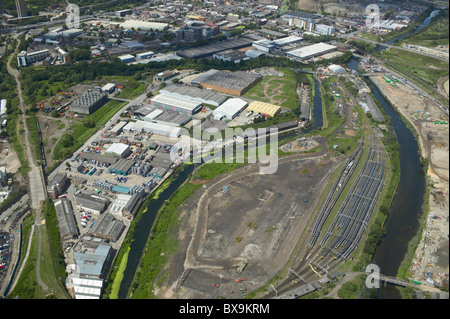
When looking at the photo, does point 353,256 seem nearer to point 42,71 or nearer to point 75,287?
point 75,287

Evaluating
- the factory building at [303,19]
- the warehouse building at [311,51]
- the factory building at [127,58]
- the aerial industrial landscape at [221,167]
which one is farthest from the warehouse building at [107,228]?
the factory building at [303,19]

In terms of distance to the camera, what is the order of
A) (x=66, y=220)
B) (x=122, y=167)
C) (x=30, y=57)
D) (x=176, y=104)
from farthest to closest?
(x=30, y=57) < (x=176, y=104) < (x=122, y=167) < (x=66, y=220)

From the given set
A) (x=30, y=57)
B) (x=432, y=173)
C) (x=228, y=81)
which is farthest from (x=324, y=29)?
(x=30, y=57)

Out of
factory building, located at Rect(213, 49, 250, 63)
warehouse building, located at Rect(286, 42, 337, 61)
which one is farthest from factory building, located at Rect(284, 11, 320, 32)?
factory building, located at Rect(213, 49, 250, 63)

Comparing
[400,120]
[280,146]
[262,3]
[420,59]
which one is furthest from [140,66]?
[262,3]

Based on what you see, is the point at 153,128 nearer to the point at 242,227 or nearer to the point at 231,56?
the point at 242,227

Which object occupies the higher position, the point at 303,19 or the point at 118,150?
the point at 303,19
